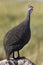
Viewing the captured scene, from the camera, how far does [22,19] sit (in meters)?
23.1

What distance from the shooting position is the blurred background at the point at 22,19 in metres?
16.9

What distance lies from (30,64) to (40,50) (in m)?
5.60

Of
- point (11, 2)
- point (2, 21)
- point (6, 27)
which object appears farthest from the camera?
point (11, 2)

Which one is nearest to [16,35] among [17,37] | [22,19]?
[17,37]

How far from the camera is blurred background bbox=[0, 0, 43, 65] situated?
16.9 m

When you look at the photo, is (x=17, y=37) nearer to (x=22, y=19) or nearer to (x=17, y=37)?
(x=17, y=37)

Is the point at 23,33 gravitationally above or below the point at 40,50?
above

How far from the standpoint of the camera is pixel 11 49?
11.9 meters

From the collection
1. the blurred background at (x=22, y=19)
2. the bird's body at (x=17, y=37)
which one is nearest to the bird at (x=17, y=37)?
the bird's body at (x=17, y=37)

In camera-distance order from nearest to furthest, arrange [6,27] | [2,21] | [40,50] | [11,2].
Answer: [40,50], [6,27], [2,21], [11,2]

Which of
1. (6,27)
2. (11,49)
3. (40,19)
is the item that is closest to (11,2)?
(40,19)

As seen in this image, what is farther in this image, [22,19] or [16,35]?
[22,19]

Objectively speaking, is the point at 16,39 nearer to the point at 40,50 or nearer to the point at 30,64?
the point at 30,64

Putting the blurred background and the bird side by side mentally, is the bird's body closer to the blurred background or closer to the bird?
the bird
